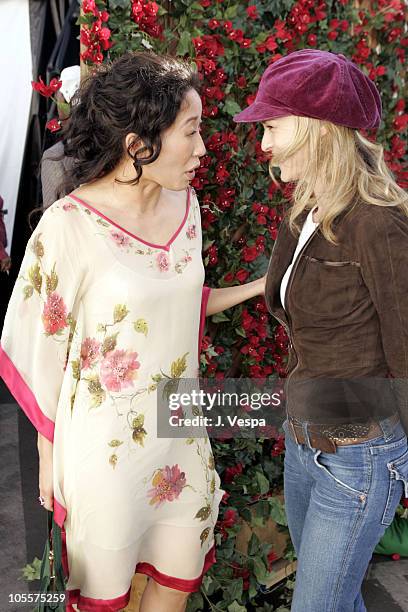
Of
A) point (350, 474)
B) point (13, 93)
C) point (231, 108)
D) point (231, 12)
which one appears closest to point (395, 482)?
point (350, 474)

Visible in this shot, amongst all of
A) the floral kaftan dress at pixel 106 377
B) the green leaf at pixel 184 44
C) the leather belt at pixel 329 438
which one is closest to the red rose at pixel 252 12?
the green leaf at pixel 184 44

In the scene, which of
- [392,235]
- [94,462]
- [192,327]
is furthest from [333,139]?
[94,462]

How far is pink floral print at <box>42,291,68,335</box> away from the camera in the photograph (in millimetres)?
1797

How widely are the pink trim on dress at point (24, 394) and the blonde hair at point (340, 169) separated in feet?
2.59

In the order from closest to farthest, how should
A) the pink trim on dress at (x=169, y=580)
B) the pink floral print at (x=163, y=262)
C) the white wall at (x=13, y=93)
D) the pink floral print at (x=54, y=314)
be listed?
the pink floral print at (x=54, y=314), the pink floral print at (x=163, y=262), the pink trim on dress at (x=169, y=580), the white wall at (x=13, y=93)

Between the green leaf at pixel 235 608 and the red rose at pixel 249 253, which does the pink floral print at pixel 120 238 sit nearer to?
the red rose at pixel 249 253

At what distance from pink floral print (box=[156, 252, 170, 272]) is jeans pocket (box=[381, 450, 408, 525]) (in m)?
0.69

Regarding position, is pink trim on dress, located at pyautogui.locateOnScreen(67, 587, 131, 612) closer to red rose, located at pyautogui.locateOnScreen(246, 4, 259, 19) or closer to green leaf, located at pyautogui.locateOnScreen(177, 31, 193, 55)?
green leaf, located at pyautogui.locateOnScreen(177, 31, 193, 55)

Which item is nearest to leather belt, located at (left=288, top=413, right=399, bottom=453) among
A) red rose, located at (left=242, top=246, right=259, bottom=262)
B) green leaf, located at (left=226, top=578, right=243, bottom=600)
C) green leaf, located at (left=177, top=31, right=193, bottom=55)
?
red rose, located at (left=242, top=246, right=259, bottom=262)

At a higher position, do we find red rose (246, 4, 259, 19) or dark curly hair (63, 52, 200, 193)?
red rose (246, 4, 259, 19)

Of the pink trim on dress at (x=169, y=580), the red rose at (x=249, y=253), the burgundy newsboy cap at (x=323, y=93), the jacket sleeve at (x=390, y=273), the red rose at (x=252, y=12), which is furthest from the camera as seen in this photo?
the red rose at (x=249, y=253)

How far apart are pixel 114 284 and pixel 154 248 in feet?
0.54

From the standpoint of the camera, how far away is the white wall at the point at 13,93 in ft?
16.9

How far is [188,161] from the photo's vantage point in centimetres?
191
